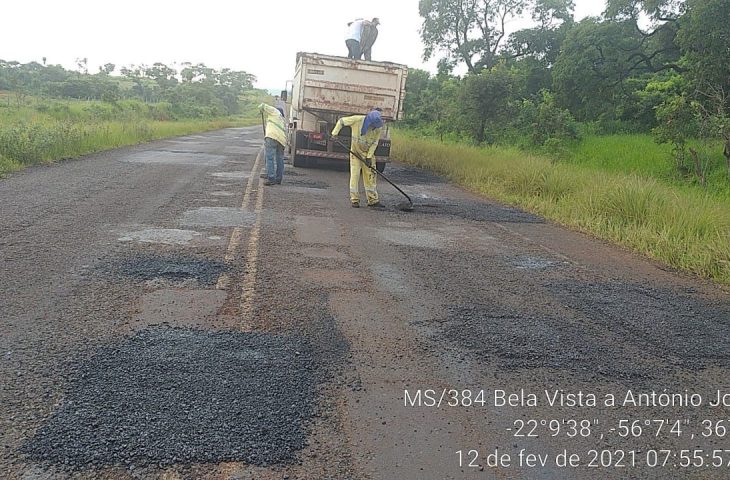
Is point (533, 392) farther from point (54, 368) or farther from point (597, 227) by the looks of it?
point (597, 227)

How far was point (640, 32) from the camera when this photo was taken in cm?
2152

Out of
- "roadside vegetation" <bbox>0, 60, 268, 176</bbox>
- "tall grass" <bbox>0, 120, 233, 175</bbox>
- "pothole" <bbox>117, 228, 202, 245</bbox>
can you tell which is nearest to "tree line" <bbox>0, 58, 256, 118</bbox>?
"roadside vegetation" <bbox>0, 60, 268, 176</bbox>

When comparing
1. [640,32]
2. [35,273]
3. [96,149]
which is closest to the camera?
[35,273]

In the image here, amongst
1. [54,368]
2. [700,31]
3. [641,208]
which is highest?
[700,31]

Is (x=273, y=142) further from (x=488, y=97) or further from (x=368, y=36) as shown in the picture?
(x=488, y=97)

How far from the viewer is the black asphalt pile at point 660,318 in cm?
399

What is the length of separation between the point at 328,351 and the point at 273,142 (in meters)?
7.42

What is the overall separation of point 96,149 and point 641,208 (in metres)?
12.9

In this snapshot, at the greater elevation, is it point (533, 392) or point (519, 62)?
point (519, 62)

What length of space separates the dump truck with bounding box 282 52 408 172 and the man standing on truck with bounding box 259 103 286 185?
244 centimetres

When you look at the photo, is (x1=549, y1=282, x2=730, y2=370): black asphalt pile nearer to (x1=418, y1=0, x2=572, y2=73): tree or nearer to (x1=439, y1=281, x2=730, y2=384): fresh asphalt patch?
(x1=439, y1=281, x2=730, y2=384): fresh asphalt patch

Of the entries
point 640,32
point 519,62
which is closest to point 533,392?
point 640,32

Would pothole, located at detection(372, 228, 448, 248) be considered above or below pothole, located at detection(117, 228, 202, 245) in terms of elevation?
above

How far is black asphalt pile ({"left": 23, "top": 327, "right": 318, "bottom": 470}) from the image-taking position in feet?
8.03
